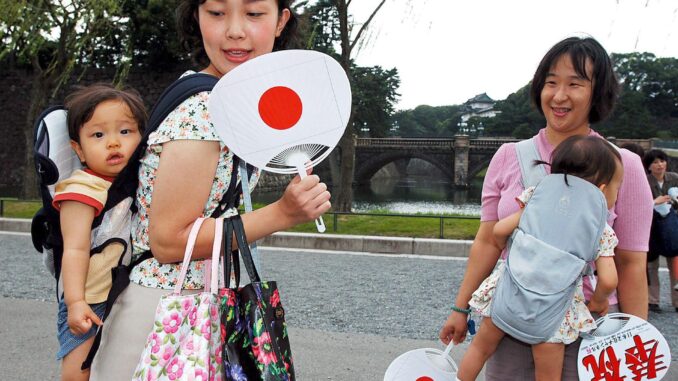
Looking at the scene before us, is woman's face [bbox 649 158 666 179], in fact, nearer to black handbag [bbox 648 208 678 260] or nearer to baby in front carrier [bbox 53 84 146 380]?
black handbag [bbox 648 208 678 260]

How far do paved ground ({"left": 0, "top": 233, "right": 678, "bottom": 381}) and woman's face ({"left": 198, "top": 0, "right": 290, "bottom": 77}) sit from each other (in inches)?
101

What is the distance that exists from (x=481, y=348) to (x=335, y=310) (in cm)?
331

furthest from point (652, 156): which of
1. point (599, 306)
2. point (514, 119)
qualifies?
point (514, 119)

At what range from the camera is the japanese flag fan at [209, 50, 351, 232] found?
3.80ft

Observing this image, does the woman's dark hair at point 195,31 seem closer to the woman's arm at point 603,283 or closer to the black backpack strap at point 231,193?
the black backpack strap at point 231,193

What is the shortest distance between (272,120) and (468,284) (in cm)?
93

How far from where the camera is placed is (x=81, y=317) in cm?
139

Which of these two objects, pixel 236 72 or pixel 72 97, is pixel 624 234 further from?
pixel 72 97

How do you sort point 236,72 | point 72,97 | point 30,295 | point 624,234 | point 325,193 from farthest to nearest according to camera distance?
1. point 30,295
2. point 624,234
3. point 72,97
4. point 325,193
5. point 236,72

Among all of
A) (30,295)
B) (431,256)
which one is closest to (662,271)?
(431,256)

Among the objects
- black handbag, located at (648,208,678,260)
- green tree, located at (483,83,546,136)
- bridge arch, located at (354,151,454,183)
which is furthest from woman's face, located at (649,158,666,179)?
green tree, located at (483,83,546,136)

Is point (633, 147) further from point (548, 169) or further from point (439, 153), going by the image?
point (439, 153)

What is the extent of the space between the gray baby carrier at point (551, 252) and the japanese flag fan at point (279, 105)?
0.64 metres

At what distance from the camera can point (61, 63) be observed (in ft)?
45.9
